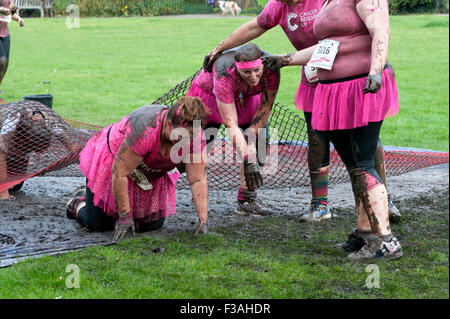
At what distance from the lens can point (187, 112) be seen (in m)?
3.79

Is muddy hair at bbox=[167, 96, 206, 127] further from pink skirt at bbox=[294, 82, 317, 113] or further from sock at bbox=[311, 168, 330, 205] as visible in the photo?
sock at bbox=[311, 168, 330, 205]

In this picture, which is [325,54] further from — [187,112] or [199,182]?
[199,182]

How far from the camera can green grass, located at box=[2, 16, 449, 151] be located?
977 centimetres

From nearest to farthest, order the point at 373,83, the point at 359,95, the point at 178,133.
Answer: the point at 373,83 → the point at 359,95 → the point at 178,133

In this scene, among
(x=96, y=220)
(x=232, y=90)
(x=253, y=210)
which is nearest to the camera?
(x=232, y=90)

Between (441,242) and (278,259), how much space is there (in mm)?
1148

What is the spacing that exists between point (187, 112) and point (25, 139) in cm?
223

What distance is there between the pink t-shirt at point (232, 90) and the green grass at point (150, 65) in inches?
140

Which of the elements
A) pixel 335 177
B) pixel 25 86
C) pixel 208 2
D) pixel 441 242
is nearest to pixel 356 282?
pixel 441 242

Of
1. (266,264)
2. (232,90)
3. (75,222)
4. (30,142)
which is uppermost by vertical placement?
(232,90)

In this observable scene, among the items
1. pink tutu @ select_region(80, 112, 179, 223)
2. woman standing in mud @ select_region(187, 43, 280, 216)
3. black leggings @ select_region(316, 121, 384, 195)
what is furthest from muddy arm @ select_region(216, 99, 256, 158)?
black leggings @ select_region(316, 121, 384, 195)

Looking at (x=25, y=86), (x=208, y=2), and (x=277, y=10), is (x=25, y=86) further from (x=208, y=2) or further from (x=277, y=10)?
(x=208, y=2)

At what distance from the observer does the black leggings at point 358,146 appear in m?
3.66

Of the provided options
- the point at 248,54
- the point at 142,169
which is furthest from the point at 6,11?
the point at 248,54
